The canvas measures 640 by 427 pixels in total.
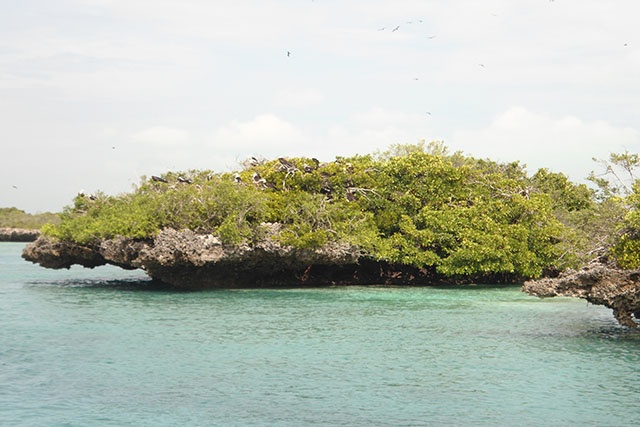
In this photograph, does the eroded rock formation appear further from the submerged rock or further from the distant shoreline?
the distant shoreline

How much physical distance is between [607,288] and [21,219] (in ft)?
289

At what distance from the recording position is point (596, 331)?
1917 centimetres

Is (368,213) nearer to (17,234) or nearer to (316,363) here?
(316,363)

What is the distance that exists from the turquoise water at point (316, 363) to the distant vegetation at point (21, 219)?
69.1 metres

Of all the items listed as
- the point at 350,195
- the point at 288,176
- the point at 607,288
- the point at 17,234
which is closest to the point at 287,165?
the point at 288,176

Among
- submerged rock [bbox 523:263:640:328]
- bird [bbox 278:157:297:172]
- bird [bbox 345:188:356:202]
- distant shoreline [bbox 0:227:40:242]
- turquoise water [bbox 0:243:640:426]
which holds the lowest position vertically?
turquoise water [bbox 0:243:640:426]

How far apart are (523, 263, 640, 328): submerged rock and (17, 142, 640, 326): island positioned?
8.64 m


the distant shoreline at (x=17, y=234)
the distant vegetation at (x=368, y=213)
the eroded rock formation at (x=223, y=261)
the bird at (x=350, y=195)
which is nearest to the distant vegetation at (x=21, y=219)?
the distant shoreline at (x=17, y=234)

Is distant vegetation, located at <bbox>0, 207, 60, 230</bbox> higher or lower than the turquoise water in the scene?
higher

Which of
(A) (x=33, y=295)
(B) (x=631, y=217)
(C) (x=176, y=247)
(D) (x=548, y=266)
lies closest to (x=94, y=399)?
(B) (x=631, y=217)

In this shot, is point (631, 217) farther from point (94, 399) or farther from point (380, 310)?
point (94, 399)

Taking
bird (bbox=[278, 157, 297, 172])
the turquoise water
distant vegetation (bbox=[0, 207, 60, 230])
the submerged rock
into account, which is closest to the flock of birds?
bird (bbox=[278, 157, 297, 172])

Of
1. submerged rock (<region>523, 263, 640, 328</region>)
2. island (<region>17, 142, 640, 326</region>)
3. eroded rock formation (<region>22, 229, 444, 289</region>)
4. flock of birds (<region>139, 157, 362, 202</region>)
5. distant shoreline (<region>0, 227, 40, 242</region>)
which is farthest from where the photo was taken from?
distant shoreline (<region>0, 227, 40, 242</region>)

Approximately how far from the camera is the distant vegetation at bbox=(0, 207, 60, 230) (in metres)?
91.1
